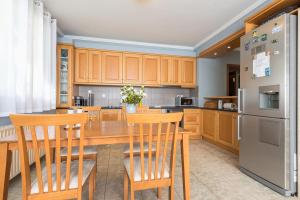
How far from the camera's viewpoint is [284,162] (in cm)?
176

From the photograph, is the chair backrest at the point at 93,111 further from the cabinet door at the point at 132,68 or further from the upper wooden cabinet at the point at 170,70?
the upper wooden cabinet at the point at 170,70

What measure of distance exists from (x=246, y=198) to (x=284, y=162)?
0.55 m

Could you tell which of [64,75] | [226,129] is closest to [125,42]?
[64,75]

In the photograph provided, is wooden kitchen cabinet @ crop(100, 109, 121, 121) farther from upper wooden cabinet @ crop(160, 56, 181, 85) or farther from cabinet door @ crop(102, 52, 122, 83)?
upper wooden cabinet @ crop(160, 56, 181, 85)

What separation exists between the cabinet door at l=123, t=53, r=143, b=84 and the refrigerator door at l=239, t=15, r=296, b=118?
2556 mm

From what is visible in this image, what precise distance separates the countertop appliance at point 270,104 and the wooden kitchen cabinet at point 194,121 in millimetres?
1957

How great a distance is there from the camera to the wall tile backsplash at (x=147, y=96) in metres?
4.45

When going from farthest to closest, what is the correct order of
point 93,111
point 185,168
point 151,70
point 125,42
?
point 151,70 → point 125,42 → point 93,111 → point 185,168

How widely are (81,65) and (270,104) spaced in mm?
3829

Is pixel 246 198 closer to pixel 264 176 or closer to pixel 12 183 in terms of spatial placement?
pixel 264 176

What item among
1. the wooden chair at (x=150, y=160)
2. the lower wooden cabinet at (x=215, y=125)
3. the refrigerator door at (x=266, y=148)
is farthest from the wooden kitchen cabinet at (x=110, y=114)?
the wooden chair at (x=150, y=160)

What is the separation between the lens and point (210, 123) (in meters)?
3.99

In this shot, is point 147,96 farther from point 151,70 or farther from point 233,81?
point 233,81

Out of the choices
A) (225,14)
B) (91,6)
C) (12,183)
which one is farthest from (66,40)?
(225,14)
